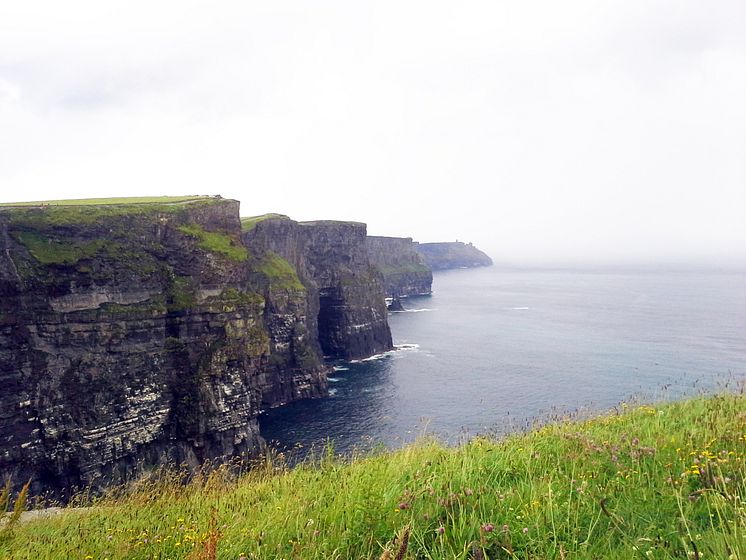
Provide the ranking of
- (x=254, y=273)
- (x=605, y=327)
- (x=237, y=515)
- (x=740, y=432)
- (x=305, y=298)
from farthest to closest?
1. (x=605, y=327)
2. (x=305, y=298)
3. (x=254, y=273)
4. (x=740, y=432)
5. (x=237, y=515)

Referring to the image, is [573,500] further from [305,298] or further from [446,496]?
[305,298]

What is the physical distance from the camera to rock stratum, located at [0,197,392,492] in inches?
1633

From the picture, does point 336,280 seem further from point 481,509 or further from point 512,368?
point 481,509

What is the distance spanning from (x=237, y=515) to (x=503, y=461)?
3.88 m

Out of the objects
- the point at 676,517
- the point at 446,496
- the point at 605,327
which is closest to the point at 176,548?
the point at 446,496

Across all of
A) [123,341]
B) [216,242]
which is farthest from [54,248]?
[216,242]

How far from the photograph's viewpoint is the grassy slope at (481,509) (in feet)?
16.6

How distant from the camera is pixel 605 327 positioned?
4663 inches

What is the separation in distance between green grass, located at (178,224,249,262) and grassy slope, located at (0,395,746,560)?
47708mm

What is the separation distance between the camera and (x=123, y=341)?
46125mm

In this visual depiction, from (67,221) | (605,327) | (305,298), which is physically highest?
(67,221)

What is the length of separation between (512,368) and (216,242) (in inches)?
2014

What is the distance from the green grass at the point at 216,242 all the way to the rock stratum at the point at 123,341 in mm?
224

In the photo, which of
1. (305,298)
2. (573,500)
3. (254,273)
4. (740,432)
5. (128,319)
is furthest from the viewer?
(305,298)
